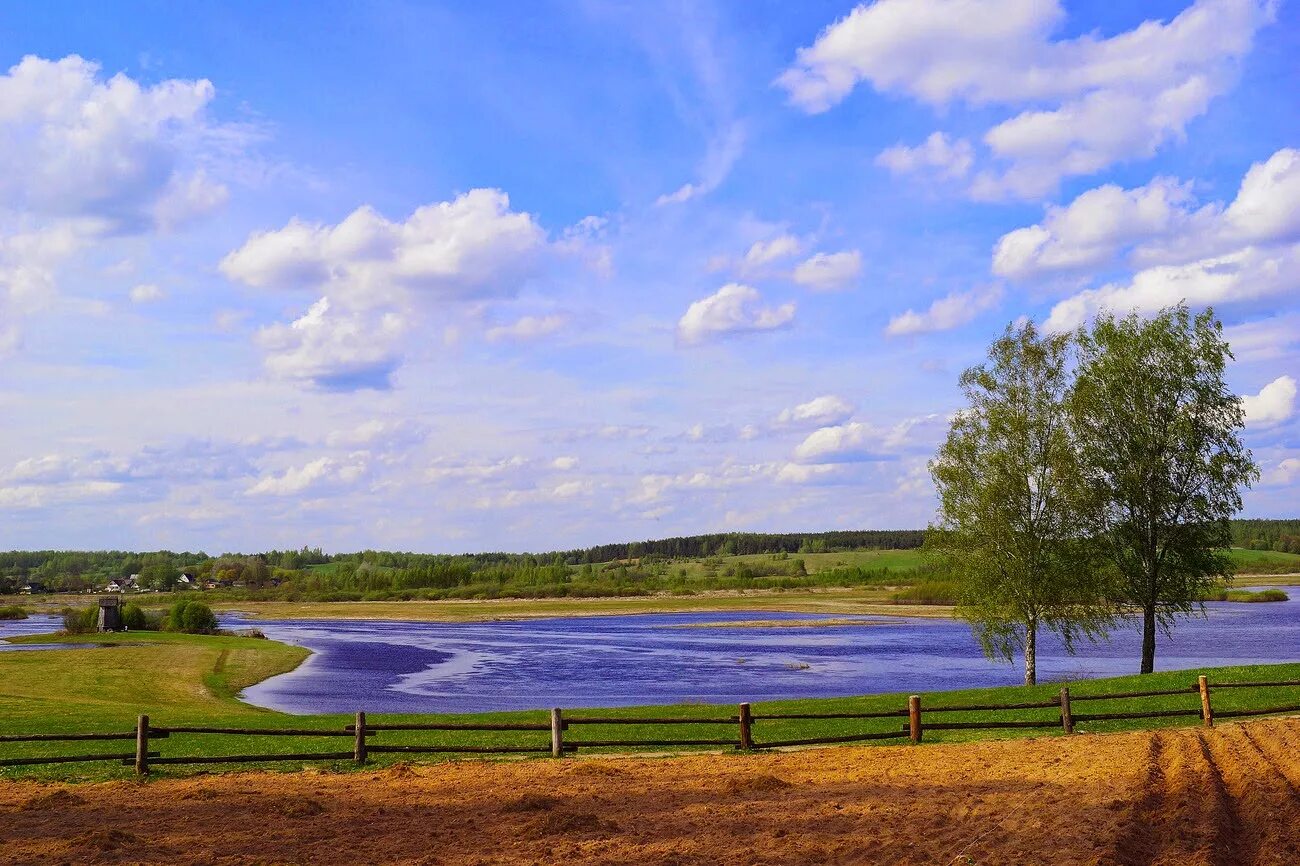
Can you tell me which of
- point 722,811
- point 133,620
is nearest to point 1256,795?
point 722,811

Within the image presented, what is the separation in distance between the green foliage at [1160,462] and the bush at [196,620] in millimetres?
72322

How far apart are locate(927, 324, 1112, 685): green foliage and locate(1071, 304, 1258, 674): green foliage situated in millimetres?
1162

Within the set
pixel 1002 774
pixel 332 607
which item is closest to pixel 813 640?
pixel 1002 774

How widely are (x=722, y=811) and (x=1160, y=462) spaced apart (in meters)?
30.3

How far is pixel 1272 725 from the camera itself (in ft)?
79.6

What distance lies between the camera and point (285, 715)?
1491 inches

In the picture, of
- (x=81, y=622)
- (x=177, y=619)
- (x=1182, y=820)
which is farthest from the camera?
(x=177, y=619)

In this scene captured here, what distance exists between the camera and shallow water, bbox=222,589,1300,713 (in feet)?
158

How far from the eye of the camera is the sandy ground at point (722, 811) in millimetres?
14383

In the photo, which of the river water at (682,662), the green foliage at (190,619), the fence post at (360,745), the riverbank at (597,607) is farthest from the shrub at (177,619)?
the fence post at (360,745)

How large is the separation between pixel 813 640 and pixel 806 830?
2869 inches

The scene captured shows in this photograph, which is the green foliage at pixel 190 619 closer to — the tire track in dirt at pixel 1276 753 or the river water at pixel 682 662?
the river water at pixel 682 662

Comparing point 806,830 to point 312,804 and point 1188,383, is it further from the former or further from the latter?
point 1188,383

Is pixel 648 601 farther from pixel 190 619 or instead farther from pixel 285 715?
pixel 285 715
